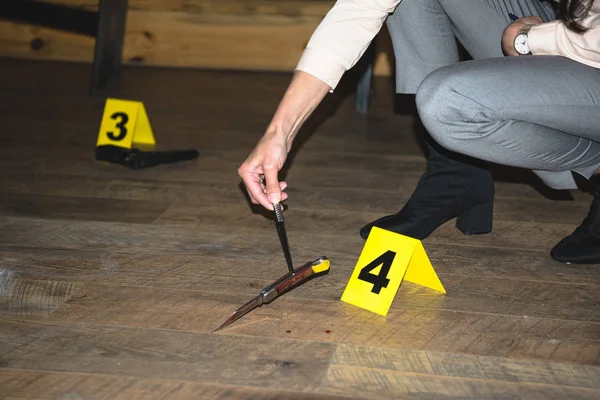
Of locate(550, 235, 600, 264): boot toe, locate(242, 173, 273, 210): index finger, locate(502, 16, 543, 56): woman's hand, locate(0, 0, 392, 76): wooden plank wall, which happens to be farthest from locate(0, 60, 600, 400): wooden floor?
locate(0, 0, 392, 76): wooden plank wall

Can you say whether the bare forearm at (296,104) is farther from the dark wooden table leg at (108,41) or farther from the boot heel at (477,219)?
the dark wooden table leg at (108,41)

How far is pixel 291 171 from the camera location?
2.14 meters

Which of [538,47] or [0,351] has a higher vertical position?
[538,47]

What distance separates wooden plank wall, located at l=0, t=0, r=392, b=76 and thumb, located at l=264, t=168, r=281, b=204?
7.48 ft

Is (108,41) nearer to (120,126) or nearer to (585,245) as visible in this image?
(120,126)

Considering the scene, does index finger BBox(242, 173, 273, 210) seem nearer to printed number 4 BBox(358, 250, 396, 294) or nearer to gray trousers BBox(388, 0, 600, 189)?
printed number 4 BBox(358, 250, 396, 294)

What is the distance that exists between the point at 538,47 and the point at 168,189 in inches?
36.3

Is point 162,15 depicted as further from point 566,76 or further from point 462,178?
point 566,76

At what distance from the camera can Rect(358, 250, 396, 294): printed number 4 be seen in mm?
1313

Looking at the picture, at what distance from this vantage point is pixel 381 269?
1.32m

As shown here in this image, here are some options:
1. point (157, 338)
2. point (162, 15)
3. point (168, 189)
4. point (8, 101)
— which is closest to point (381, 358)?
point (157, 338)

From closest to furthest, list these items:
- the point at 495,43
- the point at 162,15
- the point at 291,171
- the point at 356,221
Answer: the point at 495,43 → the point at 356,221 → the point at 291,171 → the point at 162,15

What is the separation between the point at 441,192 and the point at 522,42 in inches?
13.0

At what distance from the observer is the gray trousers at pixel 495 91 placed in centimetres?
133
